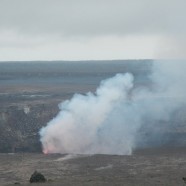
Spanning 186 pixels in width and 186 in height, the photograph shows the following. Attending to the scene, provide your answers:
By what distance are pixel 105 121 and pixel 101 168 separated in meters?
20.6

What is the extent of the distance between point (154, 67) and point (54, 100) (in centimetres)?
3270

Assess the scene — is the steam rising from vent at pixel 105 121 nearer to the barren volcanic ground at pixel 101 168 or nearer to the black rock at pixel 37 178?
the barren volcanic ground at pixel 101 168

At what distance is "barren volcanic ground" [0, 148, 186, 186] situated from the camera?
45.4 metres

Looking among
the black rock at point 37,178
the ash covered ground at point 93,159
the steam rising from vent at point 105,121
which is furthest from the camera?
the steam rising from vent at point 105,121

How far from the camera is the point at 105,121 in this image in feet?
239

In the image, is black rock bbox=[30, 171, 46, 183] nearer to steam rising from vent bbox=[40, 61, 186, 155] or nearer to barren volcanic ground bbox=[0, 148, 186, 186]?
barren volcanic ground bbox=[0, 148, 186, 186]

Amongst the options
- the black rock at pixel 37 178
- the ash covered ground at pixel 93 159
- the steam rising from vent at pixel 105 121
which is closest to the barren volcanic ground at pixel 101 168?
the ash covered ground at pixel 93 159

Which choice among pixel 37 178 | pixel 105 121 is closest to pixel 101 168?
pixel 37 178

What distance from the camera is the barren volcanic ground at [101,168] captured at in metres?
45.4

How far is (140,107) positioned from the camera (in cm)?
8538

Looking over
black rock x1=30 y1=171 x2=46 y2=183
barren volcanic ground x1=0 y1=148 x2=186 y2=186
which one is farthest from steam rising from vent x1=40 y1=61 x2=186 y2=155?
black rock x1=30 y1=171 x2=46 y2=183

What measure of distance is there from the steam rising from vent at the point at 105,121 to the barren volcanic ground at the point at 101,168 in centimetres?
651

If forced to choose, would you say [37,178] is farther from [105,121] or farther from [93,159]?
[105,121]

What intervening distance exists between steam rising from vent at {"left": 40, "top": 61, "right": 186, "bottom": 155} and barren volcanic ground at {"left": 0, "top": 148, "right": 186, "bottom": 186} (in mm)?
6510
